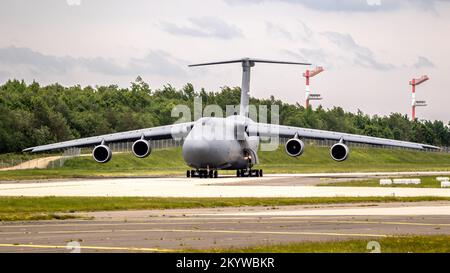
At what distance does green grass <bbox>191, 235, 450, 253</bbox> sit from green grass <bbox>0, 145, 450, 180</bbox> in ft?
143

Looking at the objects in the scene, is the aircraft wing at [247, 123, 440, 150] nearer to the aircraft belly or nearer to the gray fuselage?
the gray fuselage

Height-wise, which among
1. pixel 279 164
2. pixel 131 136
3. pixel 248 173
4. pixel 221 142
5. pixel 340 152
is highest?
pixel 131 136

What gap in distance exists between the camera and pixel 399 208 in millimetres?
35188

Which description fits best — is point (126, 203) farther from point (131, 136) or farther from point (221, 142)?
point (131, 136)

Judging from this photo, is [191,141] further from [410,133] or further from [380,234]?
[410,133]

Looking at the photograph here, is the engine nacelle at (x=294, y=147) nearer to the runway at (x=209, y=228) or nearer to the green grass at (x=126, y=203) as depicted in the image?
the green grass at (x=126, y=203)

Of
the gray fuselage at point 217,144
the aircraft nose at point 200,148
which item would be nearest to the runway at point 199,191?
the aircraft nose at point 200,148

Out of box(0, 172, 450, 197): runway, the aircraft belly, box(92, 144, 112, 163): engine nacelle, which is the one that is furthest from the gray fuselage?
box(0, 172, 450, 197): runway

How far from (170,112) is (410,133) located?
4894cm

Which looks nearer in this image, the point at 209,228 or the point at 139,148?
the point at 209,228

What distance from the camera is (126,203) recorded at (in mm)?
37562

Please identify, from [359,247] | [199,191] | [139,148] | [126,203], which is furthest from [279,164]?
[359,247]

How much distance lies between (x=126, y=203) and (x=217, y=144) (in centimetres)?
2614

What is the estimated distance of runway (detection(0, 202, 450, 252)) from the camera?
2152 centimetres
